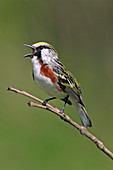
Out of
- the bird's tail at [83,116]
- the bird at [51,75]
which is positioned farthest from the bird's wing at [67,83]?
the bird's tail at [83,116]

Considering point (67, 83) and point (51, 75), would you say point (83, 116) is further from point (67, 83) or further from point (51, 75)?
point (51, 75)

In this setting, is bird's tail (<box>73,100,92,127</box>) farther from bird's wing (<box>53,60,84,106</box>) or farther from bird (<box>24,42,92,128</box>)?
bird's wing (<box>53,60,84,106</box>)

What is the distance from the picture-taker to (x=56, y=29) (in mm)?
3779

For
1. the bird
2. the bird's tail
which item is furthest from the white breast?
the bird's tail

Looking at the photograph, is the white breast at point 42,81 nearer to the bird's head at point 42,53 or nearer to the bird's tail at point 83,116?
the bird's head at point 42,53

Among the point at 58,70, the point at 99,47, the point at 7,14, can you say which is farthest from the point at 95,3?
the point at 58,70

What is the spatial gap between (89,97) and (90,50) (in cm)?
55

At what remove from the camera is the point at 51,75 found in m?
2.15

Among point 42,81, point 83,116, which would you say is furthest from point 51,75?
point 83,116

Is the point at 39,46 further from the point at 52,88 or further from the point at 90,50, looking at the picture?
the point at 90,50

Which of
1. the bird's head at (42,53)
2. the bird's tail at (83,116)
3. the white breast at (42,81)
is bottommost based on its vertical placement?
the bird's tail at (83,116)

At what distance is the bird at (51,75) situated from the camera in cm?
211

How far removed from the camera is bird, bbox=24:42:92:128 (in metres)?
2.11

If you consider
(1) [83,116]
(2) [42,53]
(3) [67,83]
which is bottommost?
(1) [83,116]
